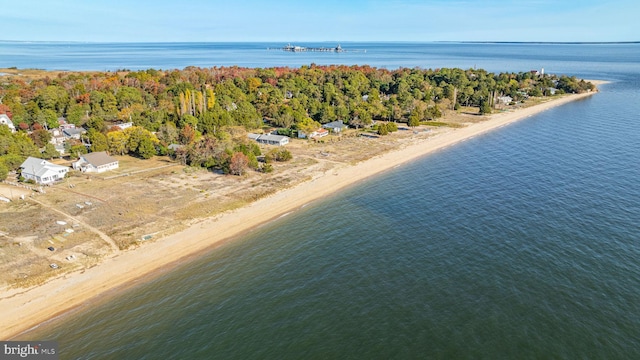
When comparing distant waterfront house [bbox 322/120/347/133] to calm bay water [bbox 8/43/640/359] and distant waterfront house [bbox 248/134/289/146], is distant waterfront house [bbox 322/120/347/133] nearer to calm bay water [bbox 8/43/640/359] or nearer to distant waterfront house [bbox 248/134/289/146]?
distant waterfront house [bbox 248/134/289/146]

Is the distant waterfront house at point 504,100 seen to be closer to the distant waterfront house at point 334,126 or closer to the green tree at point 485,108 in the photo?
the green tree at point 485,108

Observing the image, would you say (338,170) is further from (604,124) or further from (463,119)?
(604,124)

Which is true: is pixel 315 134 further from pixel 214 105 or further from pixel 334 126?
pixel 214 105

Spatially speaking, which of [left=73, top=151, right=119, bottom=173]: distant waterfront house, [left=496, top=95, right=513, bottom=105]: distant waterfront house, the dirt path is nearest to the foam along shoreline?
the dirt path

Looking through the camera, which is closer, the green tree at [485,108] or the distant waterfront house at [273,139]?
the distant waterfront house at [273,139]

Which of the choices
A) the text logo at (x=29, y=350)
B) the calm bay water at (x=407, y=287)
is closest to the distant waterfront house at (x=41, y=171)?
the calm bay water at (x=407, y=287)
